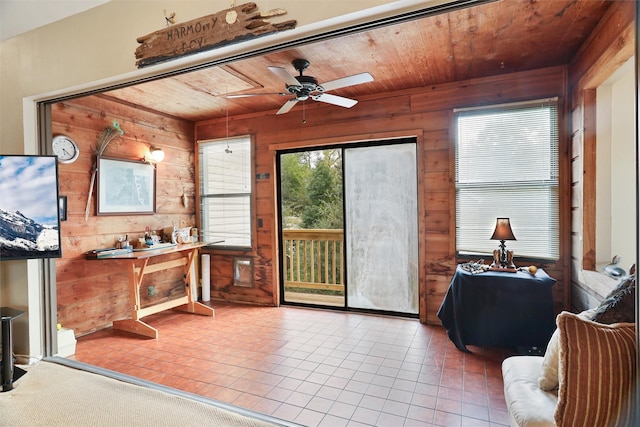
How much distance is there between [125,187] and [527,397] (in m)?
4.17

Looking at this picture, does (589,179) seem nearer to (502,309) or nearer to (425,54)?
(502,309)

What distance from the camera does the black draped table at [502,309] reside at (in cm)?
276

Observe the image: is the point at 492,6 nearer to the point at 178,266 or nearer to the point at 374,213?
the point at 374,213

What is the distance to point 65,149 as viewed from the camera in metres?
3.36

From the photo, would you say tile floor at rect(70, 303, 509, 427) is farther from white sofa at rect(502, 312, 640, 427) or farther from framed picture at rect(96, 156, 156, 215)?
framed picture at rect(96, 156, 156, 215)

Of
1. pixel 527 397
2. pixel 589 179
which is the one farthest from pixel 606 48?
pixel 527 397

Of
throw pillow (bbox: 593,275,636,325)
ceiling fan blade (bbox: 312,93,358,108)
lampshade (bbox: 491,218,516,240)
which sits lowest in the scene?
throw pillow (bbox: 593,275,636,325)

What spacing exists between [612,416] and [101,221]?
431cm

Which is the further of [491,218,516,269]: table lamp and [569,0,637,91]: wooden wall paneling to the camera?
[491,218,516,269]: table lamp

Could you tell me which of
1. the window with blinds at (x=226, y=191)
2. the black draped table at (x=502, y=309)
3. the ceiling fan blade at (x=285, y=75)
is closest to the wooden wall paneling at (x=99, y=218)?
the window with blinds at (x=226, y=191)

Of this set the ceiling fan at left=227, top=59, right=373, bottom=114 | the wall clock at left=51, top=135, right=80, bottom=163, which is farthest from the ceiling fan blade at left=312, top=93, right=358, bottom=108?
the wall clock at left=51, top=135, right=80, bottom=163

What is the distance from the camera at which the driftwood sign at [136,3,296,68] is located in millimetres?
1761

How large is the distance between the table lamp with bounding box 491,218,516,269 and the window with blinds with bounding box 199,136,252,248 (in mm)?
3033

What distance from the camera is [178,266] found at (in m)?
4.57
